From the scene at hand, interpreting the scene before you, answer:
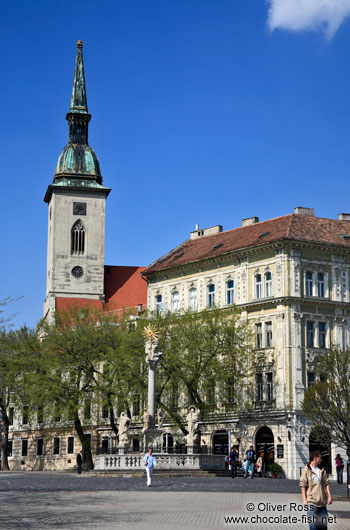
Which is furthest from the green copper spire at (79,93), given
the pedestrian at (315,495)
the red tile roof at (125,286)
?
the pedestrian at (315,495)

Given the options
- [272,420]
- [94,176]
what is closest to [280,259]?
[272,420]

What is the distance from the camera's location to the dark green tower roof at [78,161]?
102750 mm

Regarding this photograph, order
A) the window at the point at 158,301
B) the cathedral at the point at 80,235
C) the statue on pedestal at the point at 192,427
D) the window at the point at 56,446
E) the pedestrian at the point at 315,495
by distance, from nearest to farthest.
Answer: the pedestrian at the point at 315,495 < the statue on pedestal at the point at 192,427 < the window at the point at 158,301 < the window at the point at 56,446 < the cathedral at the point at 80,235

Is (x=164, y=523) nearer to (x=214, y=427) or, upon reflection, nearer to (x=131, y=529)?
(x=131, y=529)

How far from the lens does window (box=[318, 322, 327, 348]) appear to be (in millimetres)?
70812

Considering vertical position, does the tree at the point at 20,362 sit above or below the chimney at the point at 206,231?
below

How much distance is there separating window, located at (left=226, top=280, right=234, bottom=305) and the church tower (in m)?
27.6

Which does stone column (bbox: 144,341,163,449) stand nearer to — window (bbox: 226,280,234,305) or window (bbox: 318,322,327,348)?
window (bbox: 318,322,327,348)

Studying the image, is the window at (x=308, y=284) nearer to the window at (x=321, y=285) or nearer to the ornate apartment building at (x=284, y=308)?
the ornate apartment building at (x=284, y=308)

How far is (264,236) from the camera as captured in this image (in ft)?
242

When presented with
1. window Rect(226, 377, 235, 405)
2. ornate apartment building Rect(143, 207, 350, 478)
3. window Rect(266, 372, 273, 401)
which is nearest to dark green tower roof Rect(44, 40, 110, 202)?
ornate apartment building Rect(143, 207, 350, 478)

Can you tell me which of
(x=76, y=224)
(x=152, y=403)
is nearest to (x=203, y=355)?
(x=152, y=403)

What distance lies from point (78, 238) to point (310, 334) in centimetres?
3880

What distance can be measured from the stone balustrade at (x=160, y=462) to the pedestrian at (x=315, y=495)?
116 feet
